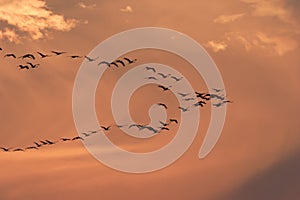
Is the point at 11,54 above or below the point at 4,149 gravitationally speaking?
above

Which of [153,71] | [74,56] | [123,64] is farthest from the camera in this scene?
[153,71]

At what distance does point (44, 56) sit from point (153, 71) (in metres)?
25.6

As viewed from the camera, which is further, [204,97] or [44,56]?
[204,97]

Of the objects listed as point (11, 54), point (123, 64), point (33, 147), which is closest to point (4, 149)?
point (33, 147)

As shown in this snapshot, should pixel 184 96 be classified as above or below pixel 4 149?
above

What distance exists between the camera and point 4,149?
190m

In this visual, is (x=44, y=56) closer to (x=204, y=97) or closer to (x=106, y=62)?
(x=106, y=62)

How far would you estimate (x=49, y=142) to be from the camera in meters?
194

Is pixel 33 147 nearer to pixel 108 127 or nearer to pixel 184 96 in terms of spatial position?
pixel 108 127

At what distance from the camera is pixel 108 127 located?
199 meters

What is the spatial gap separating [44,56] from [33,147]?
91.9 feet

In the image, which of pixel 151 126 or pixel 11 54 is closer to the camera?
pixel 11 54

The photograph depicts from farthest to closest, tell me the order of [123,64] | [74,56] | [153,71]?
[153,71], [123,64], [74,56]

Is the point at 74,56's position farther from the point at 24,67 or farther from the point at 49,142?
the point at 49,142
